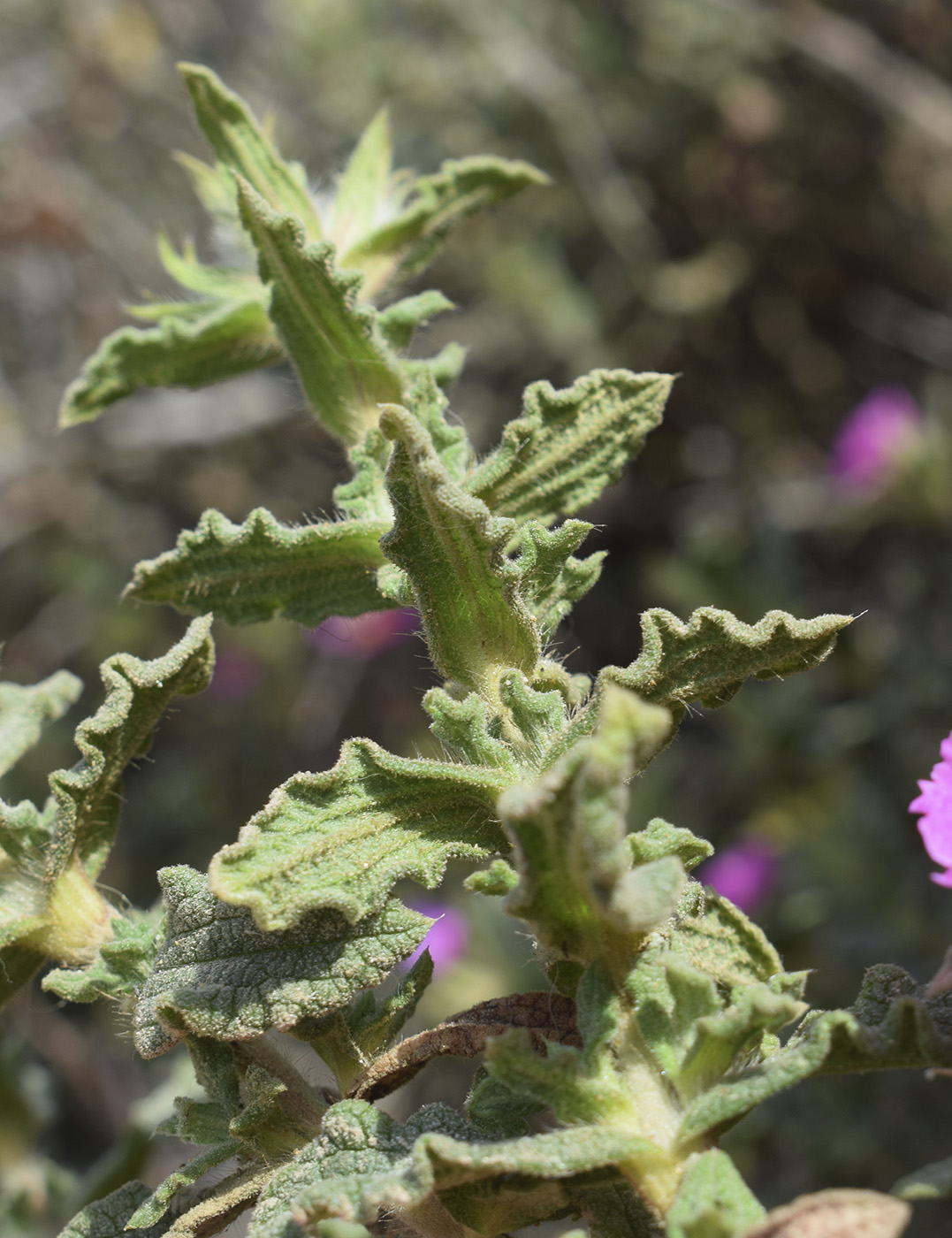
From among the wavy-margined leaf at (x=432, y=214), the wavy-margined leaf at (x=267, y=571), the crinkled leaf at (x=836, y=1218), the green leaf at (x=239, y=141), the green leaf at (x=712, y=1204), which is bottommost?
the crinkled leaf at (x=836, y=1218)

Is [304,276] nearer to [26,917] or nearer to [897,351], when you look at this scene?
[26,917]

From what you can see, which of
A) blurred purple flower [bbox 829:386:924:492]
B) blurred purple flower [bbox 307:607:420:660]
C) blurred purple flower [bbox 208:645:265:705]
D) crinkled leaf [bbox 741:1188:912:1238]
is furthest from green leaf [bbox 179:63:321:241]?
blurred purple flower [bbox 208:645:265:705]

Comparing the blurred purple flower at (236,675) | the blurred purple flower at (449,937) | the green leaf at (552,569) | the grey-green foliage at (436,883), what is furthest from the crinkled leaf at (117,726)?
the blurred purple flower at (236,675)

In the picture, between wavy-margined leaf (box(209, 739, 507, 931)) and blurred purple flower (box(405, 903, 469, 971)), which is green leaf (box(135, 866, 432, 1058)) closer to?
wavy-margined leaf (box(209, 739, 507, 931))

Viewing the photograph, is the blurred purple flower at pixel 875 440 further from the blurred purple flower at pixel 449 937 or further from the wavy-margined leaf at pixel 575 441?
the wavy-margined leaf at pixel 575 441

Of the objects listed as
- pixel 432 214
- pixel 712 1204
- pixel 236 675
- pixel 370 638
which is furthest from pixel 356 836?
pixel 236 675

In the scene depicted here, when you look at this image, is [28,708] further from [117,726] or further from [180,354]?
[180,354]
